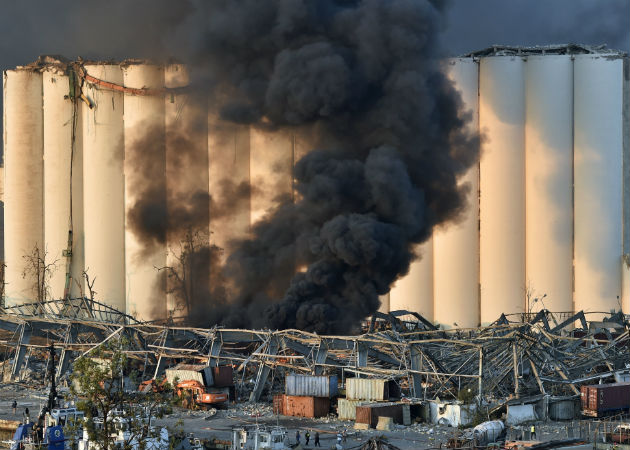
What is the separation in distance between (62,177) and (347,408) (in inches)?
1356

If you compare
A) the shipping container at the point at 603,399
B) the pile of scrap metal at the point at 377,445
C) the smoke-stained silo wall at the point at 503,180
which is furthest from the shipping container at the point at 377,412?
the smoke-stained silo wall at the point at 503,180

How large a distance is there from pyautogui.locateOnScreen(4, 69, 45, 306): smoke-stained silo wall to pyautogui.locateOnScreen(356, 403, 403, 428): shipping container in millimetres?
36153

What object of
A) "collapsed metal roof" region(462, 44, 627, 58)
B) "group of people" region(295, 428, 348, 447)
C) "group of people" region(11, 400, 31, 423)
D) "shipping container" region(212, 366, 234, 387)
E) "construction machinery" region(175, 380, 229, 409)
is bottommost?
"group of people" region(295, 428, 348, 447)

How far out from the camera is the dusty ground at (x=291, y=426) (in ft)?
133

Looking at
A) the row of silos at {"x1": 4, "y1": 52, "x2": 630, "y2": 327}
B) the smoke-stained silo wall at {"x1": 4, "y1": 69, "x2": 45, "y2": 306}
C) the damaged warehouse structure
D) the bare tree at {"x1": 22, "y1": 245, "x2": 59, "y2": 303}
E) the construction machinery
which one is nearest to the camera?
the damaged warehouse structure

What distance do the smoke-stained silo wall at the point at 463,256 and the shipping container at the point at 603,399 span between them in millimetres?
23429

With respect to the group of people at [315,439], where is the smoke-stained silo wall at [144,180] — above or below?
above

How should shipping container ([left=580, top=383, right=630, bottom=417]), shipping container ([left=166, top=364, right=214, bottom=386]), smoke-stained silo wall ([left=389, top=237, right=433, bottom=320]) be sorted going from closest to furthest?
shipping container ([left=580, top=383, right=630, bottom=417])
shipping container ([left=166, top=364, right=214, bottom=386])
smoke-stained silo wall ([left=389, top=237, right=433, bottom=320])

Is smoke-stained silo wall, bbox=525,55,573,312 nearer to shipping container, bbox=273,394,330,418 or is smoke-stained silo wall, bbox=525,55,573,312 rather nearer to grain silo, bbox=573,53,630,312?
grain silo, bbox=573,53,630,312

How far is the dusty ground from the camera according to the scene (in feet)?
133

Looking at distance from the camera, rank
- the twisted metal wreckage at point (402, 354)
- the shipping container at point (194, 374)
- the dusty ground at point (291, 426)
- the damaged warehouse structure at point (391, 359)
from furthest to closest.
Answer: the shipping container at point (194, 374), the twisted metal wreckage at point (402, 354), the damaged warehouse structure at point (391, 359), the dusty ground at point (291, 426)

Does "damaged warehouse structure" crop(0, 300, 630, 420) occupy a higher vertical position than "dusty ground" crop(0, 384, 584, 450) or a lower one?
higher

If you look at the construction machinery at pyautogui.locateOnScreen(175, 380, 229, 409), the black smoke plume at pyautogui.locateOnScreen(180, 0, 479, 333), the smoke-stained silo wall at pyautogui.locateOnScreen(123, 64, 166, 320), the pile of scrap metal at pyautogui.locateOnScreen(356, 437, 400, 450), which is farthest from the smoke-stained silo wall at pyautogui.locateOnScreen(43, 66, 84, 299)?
the pile of scrap metal at pyautogui.locateOnScreen(356, 437, 400, 450)

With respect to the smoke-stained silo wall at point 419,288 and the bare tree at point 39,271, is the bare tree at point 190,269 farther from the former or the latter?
the smoke-stained silo wall at point 419,288
